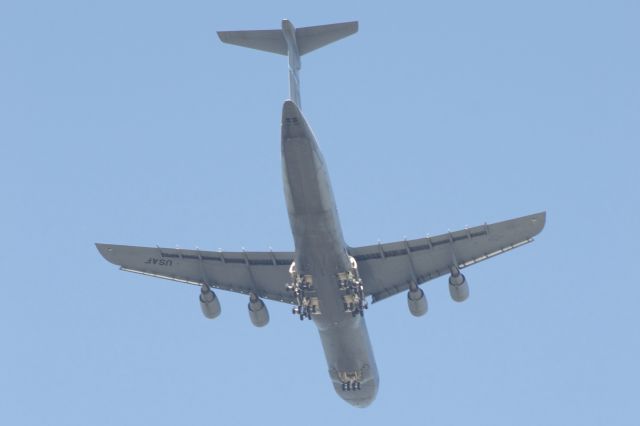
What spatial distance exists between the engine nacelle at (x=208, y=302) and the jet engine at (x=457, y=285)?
10.4m

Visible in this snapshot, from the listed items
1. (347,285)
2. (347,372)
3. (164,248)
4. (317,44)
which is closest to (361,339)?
(347,372)

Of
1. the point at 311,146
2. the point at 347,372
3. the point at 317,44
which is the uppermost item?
the point at 317,44

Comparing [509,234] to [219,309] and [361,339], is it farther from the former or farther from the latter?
[219,309]

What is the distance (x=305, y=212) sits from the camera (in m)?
46.8

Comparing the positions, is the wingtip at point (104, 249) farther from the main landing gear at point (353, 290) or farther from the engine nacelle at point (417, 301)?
the engine nacelle at point (417, 301)

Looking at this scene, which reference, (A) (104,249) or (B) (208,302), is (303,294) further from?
(A) (104,249)

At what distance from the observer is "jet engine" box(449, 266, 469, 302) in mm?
53312

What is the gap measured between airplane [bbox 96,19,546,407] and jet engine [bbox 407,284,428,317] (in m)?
0.04

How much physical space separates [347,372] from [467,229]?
345 inches

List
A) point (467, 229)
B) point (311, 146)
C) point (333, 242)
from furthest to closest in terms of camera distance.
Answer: point (467, 229), point (333, 242), point (311, 146)

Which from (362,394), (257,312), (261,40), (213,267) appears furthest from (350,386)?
(261,40)


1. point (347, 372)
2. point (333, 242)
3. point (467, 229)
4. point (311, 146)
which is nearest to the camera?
point (311, 146)

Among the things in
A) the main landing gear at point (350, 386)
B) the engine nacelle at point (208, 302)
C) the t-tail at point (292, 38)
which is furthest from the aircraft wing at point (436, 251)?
the t-tail at point (292, 38)

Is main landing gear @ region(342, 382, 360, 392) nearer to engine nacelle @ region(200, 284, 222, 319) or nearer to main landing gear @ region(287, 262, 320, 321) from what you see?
main landing gear @ region(287, 262, 320, 321)
